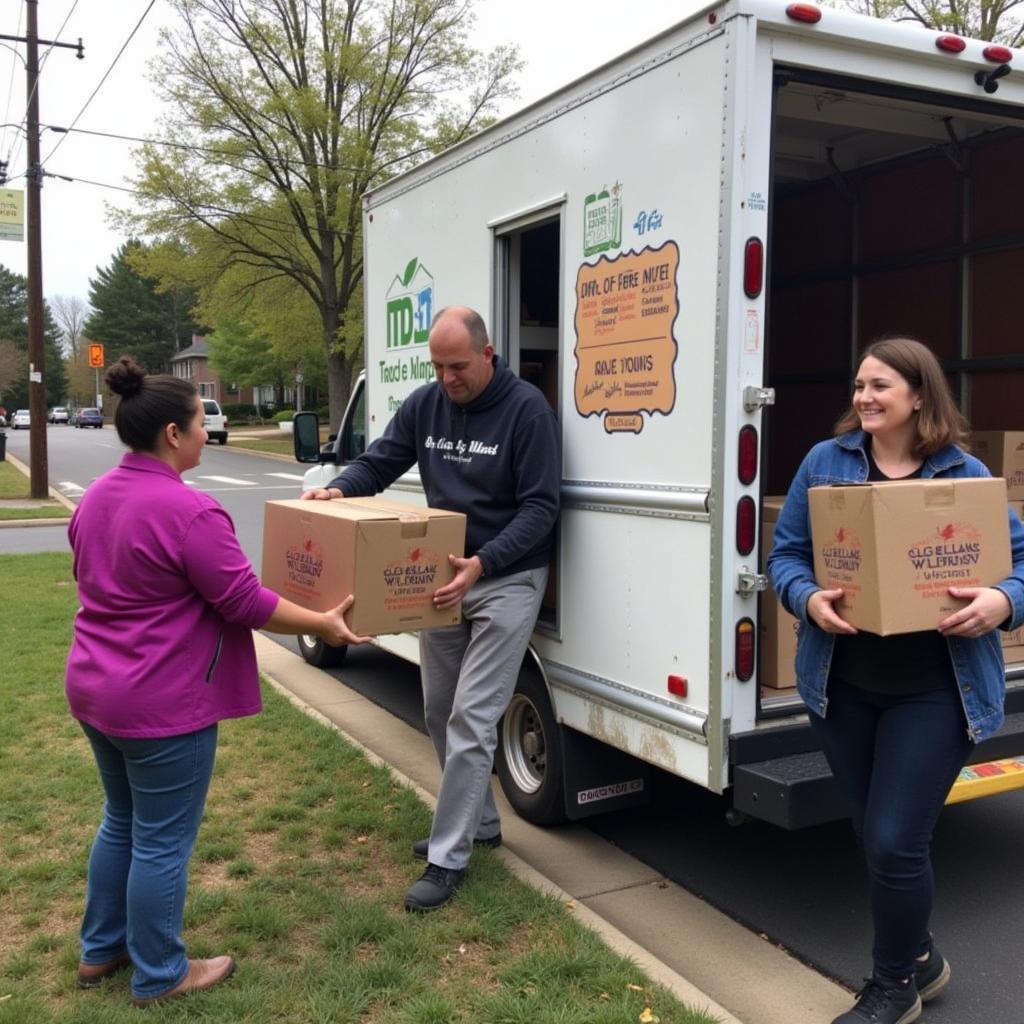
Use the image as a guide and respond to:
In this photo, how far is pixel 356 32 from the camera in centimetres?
2562

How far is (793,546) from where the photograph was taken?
9.34 ft

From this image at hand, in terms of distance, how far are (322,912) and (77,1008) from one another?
0.83 m

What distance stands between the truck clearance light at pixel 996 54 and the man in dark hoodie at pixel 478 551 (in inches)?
74.0

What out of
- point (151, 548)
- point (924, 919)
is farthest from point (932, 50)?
point (151, 548)

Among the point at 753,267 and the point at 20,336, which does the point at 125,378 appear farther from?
the point at 20,336

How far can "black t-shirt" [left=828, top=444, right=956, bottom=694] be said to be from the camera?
2.55 m

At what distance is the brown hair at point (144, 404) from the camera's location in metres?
2.73

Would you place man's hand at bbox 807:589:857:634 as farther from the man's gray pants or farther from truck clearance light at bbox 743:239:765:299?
the man's gray pants

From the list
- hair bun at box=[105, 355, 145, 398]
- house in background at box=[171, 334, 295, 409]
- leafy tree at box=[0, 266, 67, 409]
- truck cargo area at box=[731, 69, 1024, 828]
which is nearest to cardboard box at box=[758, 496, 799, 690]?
truck cargo area at box=[731, 69, 1024, 828]

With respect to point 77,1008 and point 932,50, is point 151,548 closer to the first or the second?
point 77,1008

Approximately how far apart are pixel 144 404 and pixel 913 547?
202cm

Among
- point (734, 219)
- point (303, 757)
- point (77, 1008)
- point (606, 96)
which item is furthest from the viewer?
point (303, 757)

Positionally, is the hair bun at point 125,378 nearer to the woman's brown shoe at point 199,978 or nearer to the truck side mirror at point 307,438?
the woman's brown shoe at point 199,978

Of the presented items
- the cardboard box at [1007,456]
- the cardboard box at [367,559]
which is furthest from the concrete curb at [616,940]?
the cardboard box at [1007,456]
